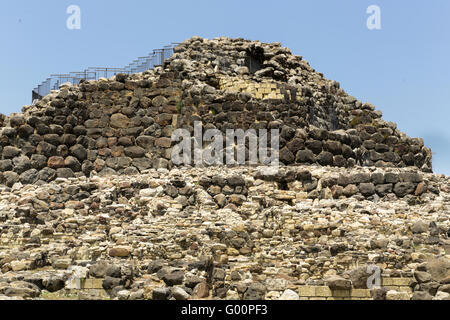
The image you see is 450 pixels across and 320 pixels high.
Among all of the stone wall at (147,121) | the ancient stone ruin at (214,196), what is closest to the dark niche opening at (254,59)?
the ancient stone ruin at (214,196)

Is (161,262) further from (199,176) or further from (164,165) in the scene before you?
(164,165)

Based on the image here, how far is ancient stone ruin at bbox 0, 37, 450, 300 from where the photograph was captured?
37.6 feet

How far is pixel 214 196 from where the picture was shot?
50.4 ft

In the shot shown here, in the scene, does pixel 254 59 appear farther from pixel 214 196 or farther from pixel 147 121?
pixel 214 196

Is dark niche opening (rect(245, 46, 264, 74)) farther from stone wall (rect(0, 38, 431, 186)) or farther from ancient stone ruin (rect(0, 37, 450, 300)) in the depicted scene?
stone wall (rect(0, 38, 431, 186))

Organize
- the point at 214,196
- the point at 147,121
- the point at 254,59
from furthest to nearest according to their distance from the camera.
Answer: the point at 254,59, the point at 147,121, the point at 214,196

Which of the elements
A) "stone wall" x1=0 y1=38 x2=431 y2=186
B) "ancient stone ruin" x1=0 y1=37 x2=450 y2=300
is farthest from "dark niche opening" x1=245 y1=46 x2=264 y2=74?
"stone wall" x1=0 y1=38 x2=431 y2=186

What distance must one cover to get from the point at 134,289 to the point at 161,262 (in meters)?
0.99

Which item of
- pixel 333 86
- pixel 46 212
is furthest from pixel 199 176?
pixel 333 86

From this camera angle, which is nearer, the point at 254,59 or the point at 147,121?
the point at 147,121

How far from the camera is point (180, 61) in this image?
20.0 m

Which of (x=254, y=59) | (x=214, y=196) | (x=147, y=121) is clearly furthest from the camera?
(x=254, y=59)

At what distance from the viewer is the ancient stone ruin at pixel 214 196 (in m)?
11.5

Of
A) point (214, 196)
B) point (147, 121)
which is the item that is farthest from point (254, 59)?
point (214, 196)
